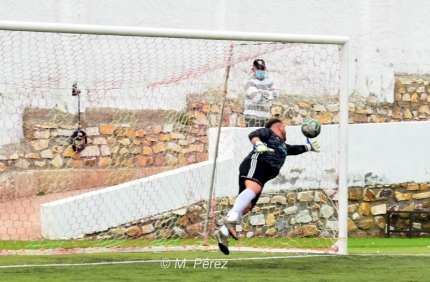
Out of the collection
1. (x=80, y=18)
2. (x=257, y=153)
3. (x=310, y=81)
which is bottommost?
(x=257, y=153)

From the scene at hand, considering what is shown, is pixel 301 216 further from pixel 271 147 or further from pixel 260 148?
pixel 260 148

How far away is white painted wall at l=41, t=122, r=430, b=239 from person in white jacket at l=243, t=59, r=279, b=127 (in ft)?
1.09

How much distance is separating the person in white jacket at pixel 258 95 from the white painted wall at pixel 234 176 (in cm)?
33

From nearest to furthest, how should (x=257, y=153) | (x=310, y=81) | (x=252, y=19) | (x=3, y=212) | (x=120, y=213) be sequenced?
(x=257, y=153)
(x=3, y=212)
(x=120, y=213)
(x=310, y=81)
(x=252, y=19)

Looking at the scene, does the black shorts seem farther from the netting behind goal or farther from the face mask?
the face mask

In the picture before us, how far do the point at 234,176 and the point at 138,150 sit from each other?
4.30ft

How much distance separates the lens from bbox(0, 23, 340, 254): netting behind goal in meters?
11.8

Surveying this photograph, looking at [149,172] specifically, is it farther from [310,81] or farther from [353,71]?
[353,71]

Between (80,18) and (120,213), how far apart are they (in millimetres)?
4171

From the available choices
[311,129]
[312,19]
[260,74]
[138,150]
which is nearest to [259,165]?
[311,129]

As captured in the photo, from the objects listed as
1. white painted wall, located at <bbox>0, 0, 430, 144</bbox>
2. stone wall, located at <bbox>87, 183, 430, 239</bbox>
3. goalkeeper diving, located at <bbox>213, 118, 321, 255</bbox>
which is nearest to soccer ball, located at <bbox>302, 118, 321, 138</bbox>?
goalkeeper diving, located at <bbox>213, 118, 321, 255</bbox>

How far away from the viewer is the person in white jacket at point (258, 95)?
1209 centimetres

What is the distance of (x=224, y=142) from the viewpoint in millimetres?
12758

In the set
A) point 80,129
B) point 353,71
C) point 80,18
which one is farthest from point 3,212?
point 353,71
